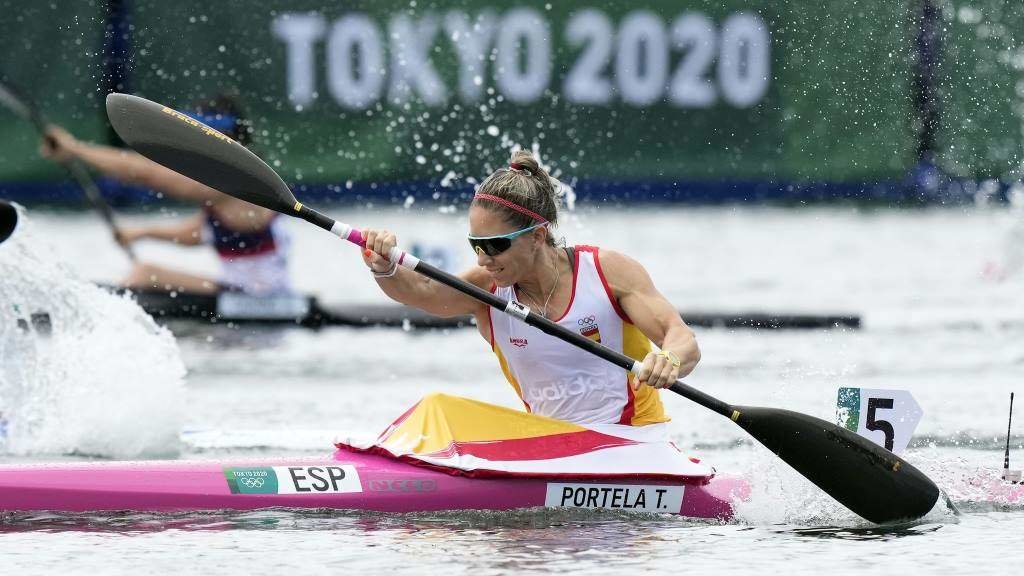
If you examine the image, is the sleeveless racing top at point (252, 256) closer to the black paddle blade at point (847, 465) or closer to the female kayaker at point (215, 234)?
the female kayaker at point (215, 234)

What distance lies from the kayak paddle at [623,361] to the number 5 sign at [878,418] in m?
0.15

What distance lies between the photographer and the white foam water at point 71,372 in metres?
7.30

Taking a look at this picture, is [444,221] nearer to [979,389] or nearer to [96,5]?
[96,5]

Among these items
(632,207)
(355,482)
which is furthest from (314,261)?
(355,482)

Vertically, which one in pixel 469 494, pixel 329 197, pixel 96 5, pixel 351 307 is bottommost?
pixel 469 494

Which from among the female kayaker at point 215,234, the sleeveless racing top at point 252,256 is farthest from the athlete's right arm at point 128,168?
the sleeveless racing top at point 252,256

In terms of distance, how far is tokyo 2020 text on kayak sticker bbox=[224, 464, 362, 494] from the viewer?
561 centimetres

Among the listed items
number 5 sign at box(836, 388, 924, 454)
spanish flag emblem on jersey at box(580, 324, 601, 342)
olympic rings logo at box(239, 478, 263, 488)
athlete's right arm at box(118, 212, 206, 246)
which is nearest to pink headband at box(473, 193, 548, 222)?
spanish flag emblem on jersey at box(580, 324, 601, 342)

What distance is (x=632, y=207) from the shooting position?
16172mm

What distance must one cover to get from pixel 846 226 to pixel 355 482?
11329 mm

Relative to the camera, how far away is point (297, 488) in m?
5.62

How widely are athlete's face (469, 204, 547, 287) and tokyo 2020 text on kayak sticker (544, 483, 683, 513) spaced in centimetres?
69

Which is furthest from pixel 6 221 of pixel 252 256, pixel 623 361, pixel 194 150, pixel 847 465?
pixel 252 256

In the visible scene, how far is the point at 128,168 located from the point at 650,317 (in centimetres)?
594
